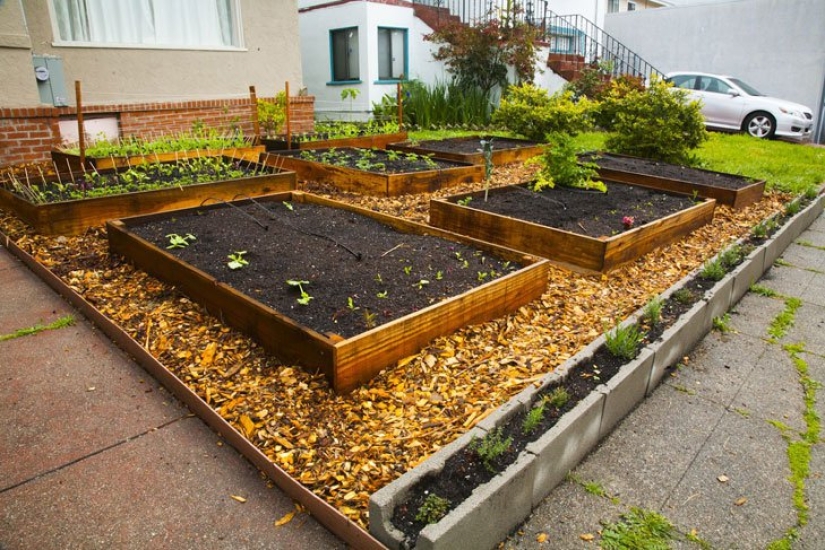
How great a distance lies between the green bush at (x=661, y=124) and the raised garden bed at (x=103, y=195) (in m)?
5.47

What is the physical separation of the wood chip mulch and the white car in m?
11.6

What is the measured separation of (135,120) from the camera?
8.98m

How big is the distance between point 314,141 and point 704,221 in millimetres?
5721

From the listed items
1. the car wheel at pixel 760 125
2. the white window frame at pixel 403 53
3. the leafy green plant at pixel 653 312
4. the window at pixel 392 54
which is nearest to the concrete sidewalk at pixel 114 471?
the leafy green plant at pixel 653 312

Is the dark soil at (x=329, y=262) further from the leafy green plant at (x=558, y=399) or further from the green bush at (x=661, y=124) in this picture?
the green bush at (x=661, y=124)

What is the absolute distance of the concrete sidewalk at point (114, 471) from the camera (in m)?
2.16

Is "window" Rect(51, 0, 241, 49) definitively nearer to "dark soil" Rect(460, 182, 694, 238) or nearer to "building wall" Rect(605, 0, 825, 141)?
"dark soil" Rect(460, 182, 694, 238)

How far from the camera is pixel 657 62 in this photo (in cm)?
1848

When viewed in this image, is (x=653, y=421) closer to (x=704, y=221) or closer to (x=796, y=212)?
(x=704, y=221)

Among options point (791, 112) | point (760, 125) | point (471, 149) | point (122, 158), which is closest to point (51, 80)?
point (122, 158)

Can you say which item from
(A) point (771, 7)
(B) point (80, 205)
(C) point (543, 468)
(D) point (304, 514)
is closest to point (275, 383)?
(D) point (304, 514)

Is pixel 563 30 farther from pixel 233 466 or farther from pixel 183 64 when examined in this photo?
pixel 233 466

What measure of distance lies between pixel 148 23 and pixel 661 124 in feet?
27.2

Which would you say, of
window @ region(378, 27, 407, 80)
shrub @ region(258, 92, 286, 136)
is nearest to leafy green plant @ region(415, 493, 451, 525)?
shrub @ region(258, 92, 286, 136)
